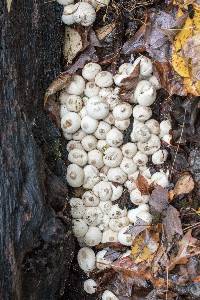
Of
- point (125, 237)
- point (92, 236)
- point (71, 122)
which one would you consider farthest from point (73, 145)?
point (125, 237)

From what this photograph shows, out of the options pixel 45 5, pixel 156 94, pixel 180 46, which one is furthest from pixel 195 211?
pixel 45 5

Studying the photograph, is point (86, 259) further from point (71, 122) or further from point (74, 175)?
point (71, 122)

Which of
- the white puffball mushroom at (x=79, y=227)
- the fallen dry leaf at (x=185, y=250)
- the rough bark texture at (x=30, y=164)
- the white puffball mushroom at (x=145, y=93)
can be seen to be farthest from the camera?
the white puffball mushroom at (x=79, y=227)

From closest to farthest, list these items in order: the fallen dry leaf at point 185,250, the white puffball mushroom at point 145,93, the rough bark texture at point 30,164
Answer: the rough bark texture at point 30,164 → the fallen dry leaf at point 185,250 → the white puffball mushroom at point 145,93

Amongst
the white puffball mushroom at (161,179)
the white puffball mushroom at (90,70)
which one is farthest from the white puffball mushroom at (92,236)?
the white puffball mushroom at (90,70)

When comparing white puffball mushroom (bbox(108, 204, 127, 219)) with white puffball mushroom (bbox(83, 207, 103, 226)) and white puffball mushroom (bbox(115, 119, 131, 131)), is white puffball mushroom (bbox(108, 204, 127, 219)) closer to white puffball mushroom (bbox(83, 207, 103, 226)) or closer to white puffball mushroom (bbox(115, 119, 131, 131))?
white puffball mushroom (bbox(83, 207, 103, 226))

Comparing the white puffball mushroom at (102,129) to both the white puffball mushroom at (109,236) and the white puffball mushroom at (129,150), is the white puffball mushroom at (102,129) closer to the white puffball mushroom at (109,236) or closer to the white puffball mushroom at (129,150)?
the white puffball mushroom at (129,150)

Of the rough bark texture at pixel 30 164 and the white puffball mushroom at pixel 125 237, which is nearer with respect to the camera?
the rough bark texture at pixel 30 164

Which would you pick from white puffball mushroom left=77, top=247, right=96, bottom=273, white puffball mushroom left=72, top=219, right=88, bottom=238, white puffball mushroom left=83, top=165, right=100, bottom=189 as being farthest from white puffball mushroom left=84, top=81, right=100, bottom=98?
white puffball mushroom left=77, top=247, right=96, bottom=273

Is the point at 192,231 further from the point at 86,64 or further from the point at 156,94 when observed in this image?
the point at 86,64
